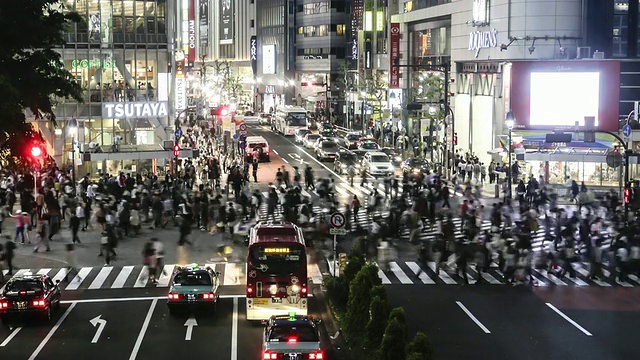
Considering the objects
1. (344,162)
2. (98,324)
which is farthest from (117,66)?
(98,324)

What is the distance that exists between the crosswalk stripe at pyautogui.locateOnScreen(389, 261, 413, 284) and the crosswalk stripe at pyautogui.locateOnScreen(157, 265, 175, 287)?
781 centimetres

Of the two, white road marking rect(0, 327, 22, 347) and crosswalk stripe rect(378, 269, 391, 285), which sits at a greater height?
white road marking rect(0, 327, 22, 347)

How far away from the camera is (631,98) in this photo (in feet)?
219

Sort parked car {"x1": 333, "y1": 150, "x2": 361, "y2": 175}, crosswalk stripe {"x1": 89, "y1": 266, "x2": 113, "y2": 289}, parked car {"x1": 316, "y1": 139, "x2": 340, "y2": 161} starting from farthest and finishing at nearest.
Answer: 1. parked car {"x1": 316, "y1": 139, "x2": 340, "y2": 161}
2. parked car {"x1": 333, "y1": 150, "x2": 361, "y2": 175}
3. crosswalk stripe {"x1": 89, "y1": 266, "x2": 113, "y2": 289}

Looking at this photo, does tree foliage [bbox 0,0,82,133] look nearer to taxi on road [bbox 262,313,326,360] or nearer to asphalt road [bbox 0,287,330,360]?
asphalt road [bbox 0,287,330,360]

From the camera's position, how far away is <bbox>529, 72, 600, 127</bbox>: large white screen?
217 ft

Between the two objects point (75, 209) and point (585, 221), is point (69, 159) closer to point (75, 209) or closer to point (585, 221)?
point (75, 209)

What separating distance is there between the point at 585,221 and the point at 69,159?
3819cm

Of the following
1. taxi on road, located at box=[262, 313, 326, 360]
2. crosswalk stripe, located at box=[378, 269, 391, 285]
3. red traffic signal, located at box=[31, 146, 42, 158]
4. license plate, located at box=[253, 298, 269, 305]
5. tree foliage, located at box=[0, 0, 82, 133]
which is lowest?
crosswalk stripe, located at box=[378, 269, 391, 285]

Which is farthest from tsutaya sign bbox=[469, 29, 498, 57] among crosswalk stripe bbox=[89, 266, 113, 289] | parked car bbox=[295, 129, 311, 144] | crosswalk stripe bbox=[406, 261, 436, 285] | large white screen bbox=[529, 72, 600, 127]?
crosswalk stripe bbox=[89, 266, 113, 289]

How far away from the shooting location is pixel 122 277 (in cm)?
3403

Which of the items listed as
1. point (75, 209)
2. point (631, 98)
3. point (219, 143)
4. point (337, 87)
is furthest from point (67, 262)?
point (337, 87)

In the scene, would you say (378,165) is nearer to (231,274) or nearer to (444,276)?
(444,276)

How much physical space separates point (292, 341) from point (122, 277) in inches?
558
